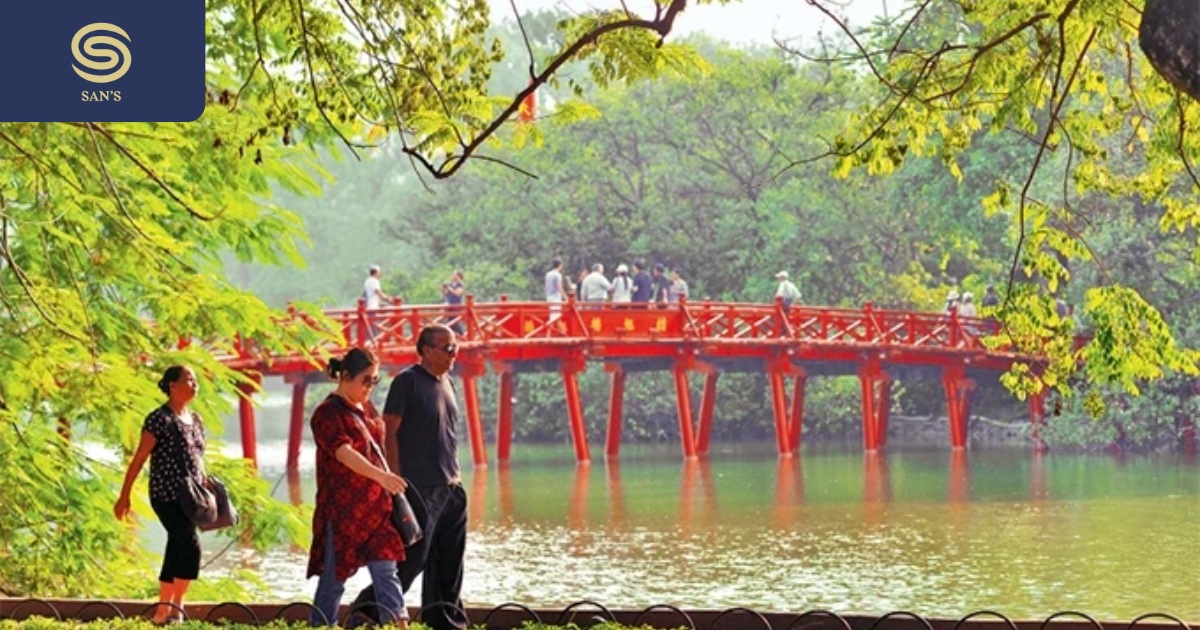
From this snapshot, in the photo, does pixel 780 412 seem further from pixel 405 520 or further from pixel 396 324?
pixel 405 520

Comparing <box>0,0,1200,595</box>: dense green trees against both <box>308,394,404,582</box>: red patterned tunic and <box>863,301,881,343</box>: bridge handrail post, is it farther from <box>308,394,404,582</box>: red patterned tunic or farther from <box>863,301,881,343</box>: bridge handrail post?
<box>863,301,881,343</box>: bridge handrail post

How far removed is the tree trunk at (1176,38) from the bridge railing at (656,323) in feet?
85.4

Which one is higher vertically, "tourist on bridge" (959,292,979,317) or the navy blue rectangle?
"tourist on bridge" (959,292,979,317)

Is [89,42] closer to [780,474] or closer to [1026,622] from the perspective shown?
[1026,622]

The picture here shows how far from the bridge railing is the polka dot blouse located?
23.1 metres

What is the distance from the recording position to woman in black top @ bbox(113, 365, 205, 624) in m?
9.75

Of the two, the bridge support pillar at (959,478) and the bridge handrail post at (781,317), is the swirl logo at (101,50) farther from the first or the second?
the bridge handrail post at (781,317)

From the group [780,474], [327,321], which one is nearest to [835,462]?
[780,474]

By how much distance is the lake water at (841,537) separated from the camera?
63.6 feet

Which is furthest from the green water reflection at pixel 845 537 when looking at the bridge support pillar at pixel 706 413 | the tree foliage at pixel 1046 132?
the tree foliage at pixel 1046 132

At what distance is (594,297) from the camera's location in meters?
37.7

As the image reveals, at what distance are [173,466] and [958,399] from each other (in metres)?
31.6

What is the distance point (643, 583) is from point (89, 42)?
40.9 ft

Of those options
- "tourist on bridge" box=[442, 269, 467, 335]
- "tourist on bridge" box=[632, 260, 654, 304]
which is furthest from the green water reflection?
"tourist on bridge" box=[632, 260, 654, 304]
